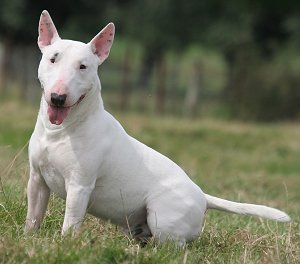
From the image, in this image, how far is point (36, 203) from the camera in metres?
5.44

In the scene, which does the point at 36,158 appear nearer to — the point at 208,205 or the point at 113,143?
the point at 113,143

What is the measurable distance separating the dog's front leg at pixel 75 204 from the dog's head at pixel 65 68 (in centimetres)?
47

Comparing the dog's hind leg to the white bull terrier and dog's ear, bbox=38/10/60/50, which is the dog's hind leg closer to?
the white bull terrier

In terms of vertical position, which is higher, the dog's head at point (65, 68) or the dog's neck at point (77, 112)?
the dog's head at point (65, 68)

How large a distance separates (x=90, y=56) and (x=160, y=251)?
130 centimetres

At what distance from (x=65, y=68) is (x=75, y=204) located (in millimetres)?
867

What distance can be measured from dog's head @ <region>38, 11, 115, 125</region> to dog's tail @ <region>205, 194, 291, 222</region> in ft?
4.39

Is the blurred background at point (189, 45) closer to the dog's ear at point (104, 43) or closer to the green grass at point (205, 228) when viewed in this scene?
the green grass at point (205, 228)

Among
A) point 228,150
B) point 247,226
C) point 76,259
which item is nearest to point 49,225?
point 76,259

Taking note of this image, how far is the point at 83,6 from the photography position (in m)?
27.6

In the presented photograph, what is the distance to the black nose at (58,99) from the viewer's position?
475 centimetres

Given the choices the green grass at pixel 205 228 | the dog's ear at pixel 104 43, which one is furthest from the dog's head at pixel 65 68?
the green grass at pixel 205 228

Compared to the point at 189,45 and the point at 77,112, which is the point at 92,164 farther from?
the point at 189,45

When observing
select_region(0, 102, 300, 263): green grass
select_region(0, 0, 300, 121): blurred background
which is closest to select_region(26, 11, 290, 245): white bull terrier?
select_region(0, 102, 300, 263): green grass
